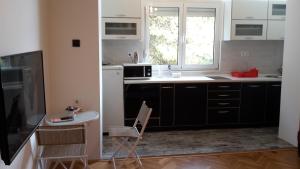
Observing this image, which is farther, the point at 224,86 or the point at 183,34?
the point at 183,34

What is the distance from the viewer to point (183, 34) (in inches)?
209

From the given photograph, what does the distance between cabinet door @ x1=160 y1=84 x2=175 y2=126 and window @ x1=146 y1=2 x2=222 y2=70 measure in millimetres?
764

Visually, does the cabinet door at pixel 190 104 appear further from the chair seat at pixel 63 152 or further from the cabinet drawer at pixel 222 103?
the chair seat at pixel 63 152

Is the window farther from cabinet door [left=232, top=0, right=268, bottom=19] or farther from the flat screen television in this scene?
the flat screen television

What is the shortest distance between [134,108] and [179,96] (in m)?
0.76

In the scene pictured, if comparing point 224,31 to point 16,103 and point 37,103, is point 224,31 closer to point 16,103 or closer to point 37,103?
point 37,103

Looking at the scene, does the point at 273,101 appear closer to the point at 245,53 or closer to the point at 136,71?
the point at 245,53

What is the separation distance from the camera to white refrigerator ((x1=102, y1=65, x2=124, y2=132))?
4512mm

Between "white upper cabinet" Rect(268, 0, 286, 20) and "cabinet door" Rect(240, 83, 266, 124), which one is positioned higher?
"white upper cabinet" Rect(268, 0, 286, 20)

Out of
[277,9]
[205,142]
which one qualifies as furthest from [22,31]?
[277,9]

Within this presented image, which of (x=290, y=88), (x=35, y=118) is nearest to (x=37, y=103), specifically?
Answer: (x=35, y=118)

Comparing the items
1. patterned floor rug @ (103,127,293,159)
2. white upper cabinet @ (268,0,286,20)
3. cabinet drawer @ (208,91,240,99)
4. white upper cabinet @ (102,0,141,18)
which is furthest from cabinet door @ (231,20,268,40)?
white upper cabinet @ (102,0,141,18)

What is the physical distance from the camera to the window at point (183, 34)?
5234mm

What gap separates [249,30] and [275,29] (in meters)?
0.47
